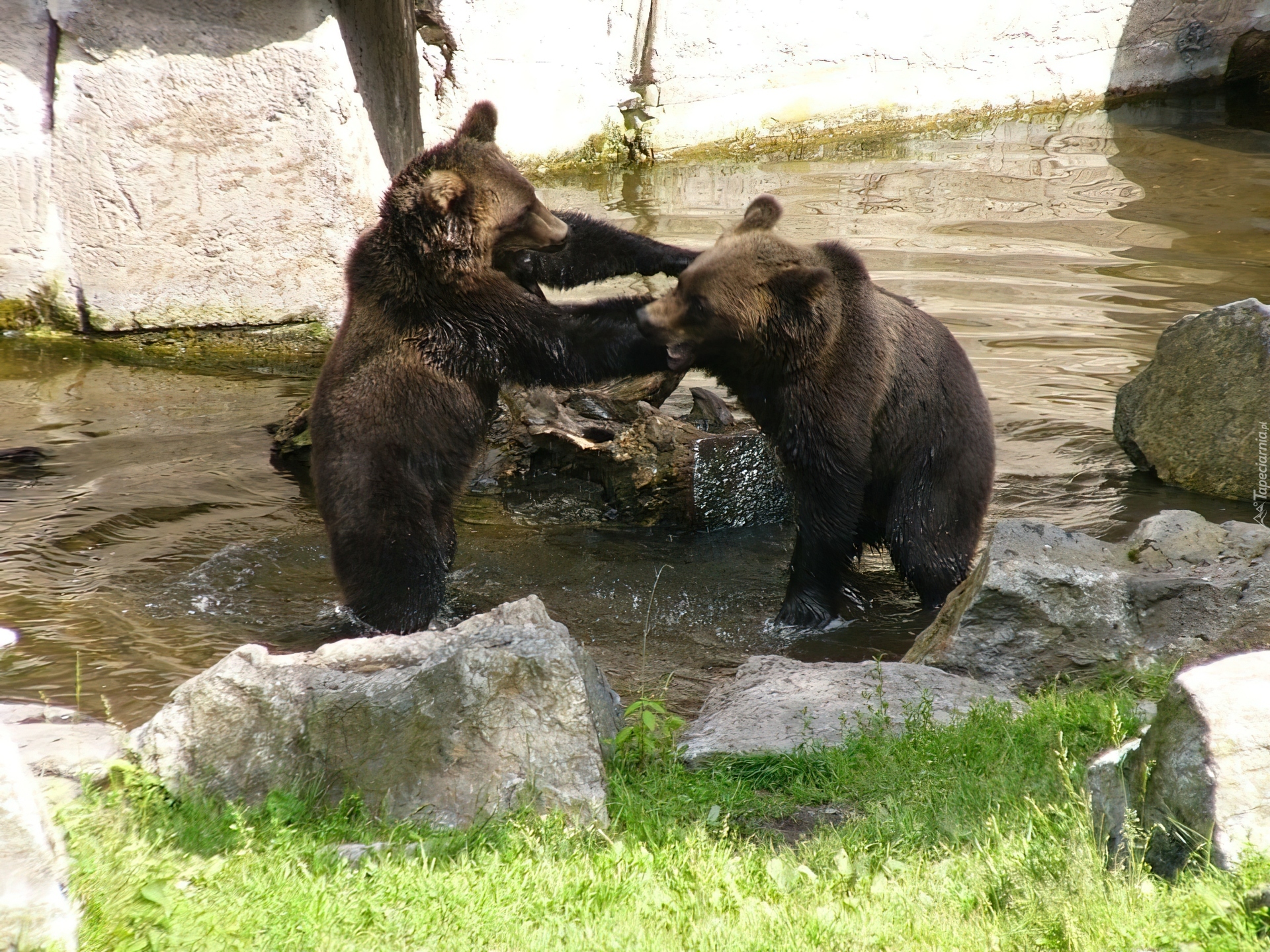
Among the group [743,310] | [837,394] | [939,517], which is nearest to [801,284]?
[743,310]

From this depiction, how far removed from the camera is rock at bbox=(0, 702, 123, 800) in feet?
11.8

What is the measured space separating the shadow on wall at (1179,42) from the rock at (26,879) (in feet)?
59.4

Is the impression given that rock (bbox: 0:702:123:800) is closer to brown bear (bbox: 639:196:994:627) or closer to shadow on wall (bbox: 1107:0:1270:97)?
brown bear (bbox: 639:196:994:627)

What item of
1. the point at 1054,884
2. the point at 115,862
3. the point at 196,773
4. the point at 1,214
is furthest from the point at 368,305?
the point at 1,214

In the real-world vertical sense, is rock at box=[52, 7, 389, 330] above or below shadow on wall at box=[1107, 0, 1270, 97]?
below

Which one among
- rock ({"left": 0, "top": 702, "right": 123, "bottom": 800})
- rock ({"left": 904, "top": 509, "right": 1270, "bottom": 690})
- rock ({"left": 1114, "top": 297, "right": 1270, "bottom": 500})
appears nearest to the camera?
rock ({"left": 0, "top": 702, "right": 123, "bottom": 800})

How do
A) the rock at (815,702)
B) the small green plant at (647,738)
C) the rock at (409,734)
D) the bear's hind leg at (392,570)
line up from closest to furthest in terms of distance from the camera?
1. the rock at (409,734)
2. the small green plant at (647,738)
3. the rock at (815,702)
4. the bear's hind leg at (392,570)

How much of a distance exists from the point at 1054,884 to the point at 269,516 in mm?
5212

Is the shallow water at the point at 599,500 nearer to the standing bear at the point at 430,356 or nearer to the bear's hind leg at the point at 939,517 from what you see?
the bear's hind leg at the point at 939,517

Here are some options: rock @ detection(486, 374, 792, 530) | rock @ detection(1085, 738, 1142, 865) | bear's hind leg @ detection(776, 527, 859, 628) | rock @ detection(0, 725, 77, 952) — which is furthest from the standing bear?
rock @ detection(1085, 738, 1142, 865)

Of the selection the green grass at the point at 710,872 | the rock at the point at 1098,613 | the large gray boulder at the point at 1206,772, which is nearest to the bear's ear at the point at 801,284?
the rock at the point at 1098,613

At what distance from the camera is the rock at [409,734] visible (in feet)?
12.2

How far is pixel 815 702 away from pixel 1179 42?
16.4 metres

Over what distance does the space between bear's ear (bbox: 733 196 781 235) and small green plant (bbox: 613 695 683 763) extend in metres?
2.67
